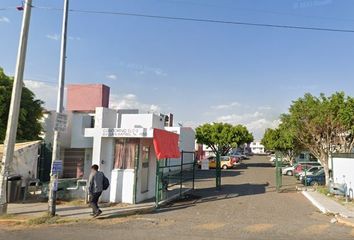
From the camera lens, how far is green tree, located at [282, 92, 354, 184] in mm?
24875

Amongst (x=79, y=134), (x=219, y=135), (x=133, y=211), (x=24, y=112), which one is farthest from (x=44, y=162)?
(x=219, y=135)

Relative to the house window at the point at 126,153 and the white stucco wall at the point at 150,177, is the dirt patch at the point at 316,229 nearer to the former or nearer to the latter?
the white stucco wall at the point at 150,177

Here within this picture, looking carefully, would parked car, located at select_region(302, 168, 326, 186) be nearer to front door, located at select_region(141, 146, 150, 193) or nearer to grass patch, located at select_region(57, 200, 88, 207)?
front door, located at select_region(141, 146, 150, 193)

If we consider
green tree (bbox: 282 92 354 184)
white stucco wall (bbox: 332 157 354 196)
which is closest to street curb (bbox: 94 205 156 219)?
white stucco wall (bbox: 332 157 354 196)

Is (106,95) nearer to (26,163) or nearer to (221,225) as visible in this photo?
(26,163)

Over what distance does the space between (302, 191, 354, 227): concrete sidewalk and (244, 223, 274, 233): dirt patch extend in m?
2.70

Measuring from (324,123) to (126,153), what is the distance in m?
15.9

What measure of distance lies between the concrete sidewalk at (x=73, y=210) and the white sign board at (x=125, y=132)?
273cm

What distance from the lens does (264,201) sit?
16.9 meters

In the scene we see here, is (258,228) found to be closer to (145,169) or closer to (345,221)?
(345,221)

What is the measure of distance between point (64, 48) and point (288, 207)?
10.8m

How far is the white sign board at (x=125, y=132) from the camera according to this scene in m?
14.5

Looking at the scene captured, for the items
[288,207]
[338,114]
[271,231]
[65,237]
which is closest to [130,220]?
[65,237]

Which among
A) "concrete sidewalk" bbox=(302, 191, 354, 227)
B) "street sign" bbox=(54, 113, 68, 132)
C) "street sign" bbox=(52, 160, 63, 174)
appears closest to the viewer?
"street sign" bbox=(52, 160, 63, 174)
